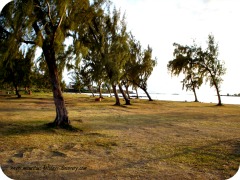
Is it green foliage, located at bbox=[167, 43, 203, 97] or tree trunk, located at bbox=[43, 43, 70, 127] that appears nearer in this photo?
tree trunk, located at bbox=[43, 43, 70, 127]

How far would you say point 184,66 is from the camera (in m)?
39.8

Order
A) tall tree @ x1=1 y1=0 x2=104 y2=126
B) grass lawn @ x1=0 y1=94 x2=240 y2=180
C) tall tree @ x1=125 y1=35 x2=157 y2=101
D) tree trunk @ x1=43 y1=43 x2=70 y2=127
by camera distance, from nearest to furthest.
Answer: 1. grass lawn @ x1=0 y1=94 x2=240 y2=180
2. tall tree @ x1=1 y1=0 x2=104 y2=126
3. tree trunk @ x1=43 y1=43 x2=70 y2=127
4. tall tree @ x1=125 y1=35 x2=157 y2=101

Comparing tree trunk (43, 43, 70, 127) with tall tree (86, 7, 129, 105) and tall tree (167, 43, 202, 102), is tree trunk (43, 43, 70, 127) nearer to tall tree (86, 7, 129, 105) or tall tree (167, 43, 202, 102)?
tall tree (86, 7, 129, 105)

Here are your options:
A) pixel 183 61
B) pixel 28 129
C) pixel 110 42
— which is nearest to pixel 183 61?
pixel 183 61

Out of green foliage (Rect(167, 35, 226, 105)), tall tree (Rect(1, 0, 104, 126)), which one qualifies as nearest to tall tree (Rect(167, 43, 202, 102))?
green foliage (Rect(167, 35, 226, 105))

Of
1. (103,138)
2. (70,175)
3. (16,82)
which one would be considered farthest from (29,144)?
(16,82)

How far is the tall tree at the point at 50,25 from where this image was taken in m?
9.89

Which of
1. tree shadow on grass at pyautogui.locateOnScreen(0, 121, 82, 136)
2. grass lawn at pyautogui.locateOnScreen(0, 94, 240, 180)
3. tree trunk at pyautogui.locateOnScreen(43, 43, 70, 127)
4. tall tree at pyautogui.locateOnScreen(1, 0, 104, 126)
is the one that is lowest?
grass lawn at pyautogui.locateOnScreen(0, 94, 240, 180)

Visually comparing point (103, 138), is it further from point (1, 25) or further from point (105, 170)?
point (1, 25)

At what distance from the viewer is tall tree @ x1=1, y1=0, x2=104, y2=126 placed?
9.89 metres

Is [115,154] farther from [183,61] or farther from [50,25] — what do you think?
[183,61]

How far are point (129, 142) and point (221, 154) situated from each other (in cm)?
350

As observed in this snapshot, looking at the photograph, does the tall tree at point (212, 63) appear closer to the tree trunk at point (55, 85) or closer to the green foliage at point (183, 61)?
the green foliage at point (183, 61)

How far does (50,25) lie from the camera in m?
11.9
